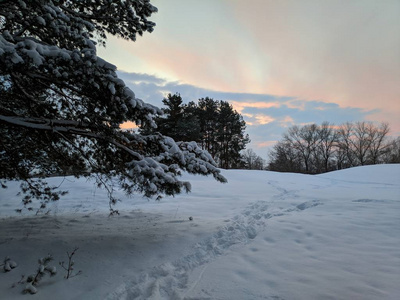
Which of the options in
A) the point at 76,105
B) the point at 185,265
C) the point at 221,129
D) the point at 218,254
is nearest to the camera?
the point at 185,265

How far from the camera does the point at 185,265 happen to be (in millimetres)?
3133

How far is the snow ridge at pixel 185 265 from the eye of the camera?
2479 millimetres

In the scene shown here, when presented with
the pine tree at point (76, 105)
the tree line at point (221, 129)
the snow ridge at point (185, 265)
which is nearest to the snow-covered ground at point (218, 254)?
the snow ridge at point (185, 265)

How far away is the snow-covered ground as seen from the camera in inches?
97.3

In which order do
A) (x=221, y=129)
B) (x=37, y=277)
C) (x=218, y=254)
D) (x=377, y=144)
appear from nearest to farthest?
(x=37, y=277) → (x=218, y=254) → (x=221, y=129) → (x=377, y=144)

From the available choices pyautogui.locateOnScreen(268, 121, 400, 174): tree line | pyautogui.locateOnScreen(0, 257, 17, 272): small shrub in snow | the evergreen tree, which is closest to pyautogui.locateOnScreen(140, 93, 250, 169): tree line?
the evergreen tree

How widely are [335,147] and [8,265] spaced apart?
167ft

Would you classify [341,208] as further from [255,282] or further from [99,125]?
[99,125]

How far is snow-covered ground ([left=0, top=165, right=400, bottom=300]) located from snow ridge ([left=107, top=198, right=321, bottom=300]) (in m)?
0.01

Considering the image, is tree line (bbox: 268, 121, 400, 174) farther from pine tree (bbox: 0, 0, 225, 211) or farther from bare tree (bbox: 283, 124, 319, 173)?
pine tree (bbox: 0, 0, 225, 211)

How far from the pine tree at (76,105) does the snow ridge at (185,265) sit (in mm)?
1113

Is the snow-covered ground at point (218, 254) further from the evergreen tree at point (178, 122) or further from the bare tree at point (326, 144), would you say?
the bare tree at point (326, 144)

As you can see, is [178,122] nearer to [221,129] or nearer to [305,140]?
[221,129]

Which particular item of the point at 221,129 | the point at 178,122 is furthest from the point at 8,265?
the point at 221,129
